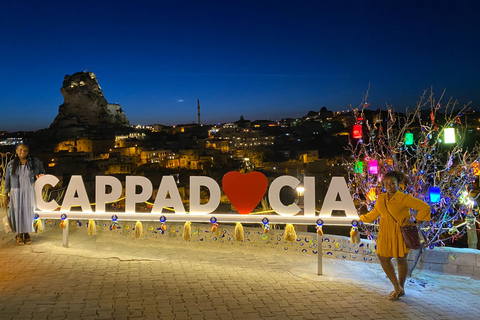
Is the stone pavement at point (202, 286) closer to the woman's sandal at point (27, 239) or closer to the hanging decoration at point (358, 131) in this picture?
the woman's sandal at point (27, 239)

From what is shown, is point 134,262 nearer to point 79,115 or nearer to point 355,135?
point 355,135

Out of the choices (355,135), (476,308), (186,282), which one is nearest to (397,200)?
(476,308)

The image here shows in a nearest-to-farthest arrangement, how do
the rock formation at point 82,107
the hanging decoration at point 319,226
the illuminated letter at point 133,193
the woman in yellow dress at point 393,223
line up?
1. the woman in yellow dress at point 393,223
2. the hanging decoration at point 319,226
3. the illuminated letter at point 133,193
4. the rock formation at point 82,107

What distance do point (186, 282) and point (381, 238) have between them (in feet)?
9.02

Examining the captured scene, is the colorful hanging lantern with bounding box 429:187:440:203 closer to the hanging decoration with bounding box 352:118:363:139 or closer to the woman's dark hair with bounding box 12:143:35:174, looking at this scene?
the hanging decoration with bounding box 352:118:363:139

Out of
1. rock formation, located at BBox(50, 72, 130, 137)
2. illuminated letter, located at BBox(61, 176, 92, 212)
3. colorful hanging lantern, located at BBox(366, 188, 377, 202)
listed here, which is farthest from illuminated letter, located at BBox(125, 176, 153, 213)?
rock formation, located at BBox(50, 72, 130, 137)

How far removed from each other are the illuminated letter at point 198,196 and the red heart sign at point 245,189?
0.83 feet

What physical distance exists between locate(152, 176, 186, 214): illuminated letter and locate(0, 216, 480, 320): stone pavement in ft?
2.93

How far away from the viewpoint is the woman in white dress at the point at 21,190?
23.4 feet

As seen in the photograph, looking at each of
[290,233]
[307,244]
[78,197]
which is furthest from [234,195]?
[78,197]

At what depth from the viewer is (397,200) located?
4.76 metres

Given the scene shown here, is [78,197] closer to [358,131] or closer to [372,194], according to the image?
[372,194]

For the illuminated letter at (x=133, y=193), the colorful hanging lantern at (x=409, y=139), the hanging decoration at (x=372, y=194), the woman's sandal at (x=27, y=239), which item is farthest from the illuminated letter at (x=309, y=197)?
the woman's sandal at (x=27, y=239)

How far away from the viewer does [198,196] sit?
670 centimetres
